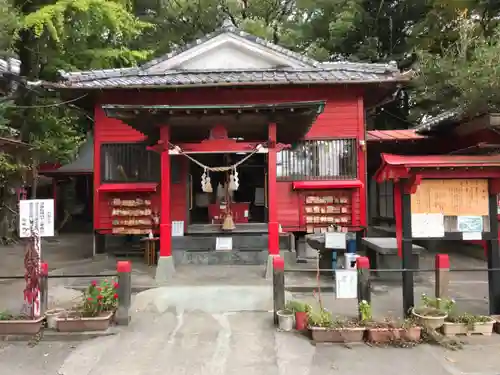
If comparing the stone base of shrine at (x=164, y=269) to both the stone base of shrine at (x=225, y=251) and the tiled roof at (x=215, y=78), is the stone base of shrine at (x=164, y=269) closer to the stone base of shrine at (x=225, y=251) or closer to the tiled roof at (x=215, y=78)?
the stone base of shrine at (x=225, y=251)

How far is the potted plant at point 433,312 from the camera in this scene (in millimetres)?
6203

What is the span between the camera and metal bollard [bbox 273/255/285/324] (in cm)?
672

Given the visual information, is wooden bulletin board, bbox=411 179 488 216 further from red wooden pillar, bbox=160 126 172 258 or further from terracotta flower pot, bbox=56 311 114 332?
red wooden pillar, bbox=160 126 172 258

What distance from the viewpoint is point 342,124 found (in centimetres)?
1270

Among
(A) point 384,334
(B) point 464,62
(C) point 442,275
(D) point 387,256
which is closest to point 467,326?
(C) point 442,275

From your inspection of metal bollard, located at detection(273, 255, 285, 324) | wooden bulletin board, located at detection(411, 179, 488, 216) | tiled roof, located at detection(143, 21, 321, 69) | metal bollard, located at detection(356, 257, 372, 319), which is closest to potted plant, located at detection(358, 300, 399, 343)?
metal bollard, located at detection(356, 257, 372, 319)

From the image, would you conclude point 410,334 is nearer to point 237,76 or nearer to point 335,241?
point 335,241

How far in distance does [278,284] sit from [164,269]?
3.94 m

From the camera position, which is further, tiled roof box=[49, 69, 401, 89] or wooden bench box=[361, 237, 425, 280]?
tiled roof box=[49, 69, 401, 89]

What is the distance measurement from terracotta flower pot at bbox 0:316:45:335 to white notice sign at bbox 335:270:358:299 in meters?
4.98

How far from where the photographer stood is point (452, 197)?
6.99 meters

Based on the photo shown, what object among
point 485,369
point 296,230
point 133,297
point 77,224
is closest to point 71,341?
point 133,297

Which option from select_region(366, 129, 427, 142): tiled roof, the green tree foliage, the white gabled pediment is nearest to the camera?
the green tree foliage

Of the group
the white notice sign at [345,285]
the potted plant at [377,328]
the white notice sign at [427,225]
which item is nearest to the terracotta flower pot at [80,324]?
the white notice sign at [345,285]
